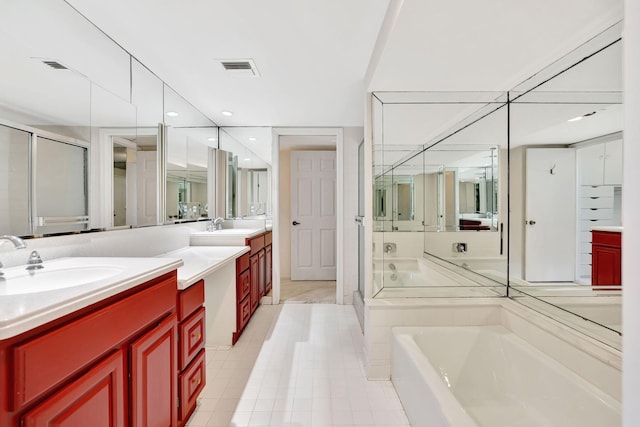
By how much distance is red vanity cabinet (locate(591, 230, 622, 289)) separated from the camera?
1085mm

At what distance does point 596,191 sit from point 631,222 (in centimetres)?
93

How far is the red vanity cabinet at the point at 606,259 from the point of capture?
3.56 ft

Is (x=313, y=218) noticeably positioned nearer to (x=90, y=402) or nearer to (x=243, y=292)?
(x=243, y=292)

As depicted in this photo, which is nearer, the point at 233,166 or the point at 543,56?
the point at 543,56

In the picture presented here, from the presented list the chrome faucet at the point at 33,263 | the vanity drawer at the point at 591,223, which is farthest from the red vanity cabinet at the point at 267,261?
the vanity drawer at the point at 591,223

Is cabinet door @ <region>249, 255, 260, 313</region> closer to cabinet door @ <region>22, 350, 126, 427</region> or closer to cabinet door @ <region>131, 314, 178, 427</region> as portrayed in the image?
cabinet door @ <region>131, 314, 178, 427</region>

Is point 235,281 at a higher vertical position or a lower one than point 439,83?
lower

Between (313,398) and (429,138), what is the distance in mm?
2119

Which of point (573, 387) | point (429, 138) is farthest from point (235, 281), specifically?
point (573, 387)

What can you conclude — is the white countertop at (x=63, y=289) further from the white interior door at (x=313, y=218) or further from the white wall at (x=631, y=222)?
the white interior door at (x=313, y=218)

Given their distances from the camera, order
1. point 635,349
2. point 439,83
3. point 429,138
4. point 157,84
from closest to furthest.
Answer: point 635,349, point 439,83, point 157,84, point 429,138

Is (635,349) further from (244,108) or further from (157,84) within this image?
(244,108)

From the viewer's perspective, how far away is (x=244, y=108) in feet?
9.74

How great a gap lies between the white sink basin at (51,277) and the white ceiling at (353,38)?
1.33m
